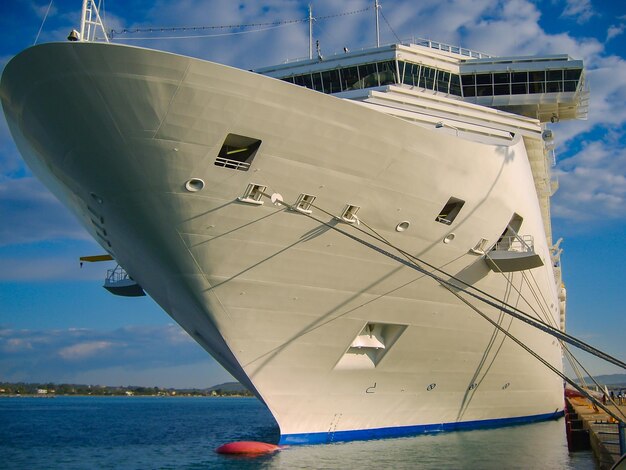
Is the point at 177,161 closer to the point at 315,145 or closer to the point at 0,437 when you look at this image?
the point at 315,145

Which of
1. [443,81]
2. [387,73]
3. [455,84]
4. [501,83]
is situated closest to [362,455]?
[387,73]

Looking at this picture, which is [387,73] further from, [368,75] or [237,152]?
[237,152]

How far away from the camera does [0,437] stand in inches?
1057

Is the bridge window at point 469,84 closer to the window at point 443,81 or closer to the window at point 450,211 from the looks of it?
the window at point 443,81

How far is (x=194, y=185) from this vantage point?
10.8 m

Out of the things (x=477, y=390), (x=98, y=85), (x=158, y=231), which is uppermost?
(x=98, y=85)

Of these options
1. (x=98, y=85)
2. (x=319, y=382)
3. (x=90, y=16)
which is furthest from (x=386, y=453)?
(x=90, y=16)

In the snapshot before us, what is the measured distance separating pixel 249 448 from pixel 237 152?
7.65 metres

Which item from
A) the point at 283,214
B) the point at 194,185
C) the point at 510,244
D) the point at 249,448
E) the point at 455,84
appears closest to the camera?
the point at 194,185

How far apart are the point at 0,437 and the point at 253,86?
23715mm

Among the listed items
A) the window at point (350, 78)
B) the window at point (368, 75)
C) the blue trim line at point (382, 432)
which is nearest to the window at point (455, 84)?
the window at point (368, 75)

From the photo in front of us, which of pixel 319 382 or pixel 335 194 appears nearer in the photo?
pixel 335 194

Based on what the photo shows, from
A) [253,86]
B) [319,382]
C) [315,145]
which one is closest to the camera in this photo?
[253,86]

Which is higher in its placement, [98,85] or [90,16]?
[90,16]
